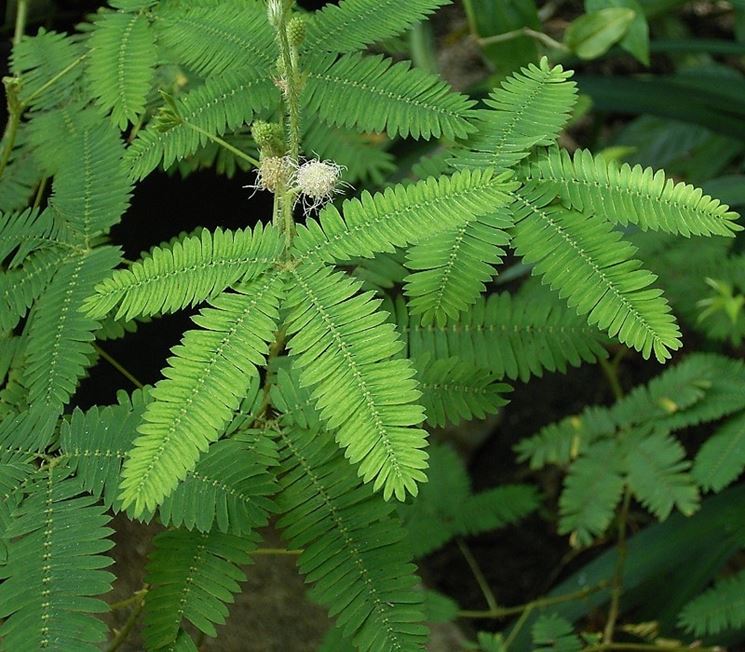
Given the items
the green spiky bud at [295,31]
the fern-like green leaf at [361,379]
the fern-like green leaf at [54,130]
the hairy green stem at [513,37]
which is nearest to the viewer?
the fern-like green leaf at [361,379]

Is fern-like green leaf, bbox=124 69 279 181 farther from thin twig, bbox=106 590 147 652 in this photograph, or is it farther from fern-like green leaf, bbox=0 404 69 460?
thin twig, bbox=106 590 147 652

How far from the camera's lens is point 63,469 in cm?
90

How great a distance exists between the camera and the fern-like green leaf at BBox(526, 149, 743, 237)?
0.85 meters

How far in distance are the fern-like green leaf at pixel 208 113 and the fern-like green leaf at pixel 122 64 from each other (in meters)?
0.04

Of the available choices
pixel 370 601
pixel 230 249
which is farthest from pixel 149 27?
pixel 370 601

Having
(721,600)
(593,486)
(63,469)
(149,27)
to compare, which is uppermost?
(149,27)

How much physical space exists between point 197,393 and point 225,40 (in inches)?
19.8

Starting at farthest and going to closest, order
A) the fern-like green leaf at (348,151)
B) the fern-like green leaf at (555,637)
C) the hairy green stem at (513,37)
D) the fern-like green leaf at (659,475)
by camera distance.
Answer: the hairy green stem at (513,37), the fern-like green leaf at (659,475), the fern-like green leaf at (555,637), the fern-like green leaf at (348,151)

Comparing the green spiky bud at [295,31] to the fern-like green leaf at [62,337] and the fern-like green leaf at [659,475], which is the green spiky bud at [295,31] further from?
the fern-like green leaf at [659,475]

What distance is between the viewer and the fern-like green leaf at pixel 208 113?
100 cm

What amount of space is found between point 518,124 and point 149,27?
1.63 ft

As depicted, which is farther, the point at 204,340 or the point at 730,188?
the point at 730,188

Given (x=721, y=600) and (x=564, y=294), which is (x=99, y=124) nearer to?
(x=564, y=294)

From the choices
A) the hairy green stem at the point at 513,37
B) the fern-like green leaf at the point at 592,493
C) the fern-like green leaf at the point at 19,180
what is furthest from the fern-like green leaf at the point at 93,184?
the fern-like green leaf at the point at 592,493
